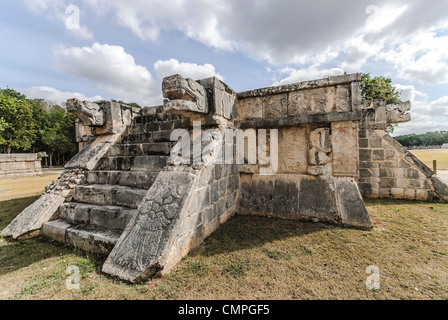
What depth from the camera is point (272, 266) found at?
81.5 inches

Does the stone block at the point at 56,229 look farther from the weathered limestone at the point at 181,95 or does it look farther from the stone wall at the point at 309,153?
the stone wall at the point at 309,153

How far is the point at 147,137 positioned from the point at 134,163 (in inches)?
35.2

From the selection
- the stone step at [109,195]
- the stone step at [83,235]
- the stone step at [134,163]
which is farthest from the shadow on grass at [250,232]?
the stone step at [134,163]

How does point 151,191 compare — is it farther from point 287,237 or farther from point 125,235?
point 287,237

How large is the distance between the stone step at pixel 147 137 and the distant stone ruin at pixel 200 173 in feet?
0.10

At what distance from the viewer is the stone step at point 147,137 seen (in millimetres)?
4059

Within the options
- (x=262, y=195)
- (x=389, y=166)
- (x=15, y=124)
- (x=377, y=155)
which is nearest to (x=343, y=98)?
(x=262, y=195)

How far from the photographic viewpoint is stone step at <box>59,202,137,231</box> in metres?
2.71

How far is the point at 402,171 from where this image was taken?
4.91 meters

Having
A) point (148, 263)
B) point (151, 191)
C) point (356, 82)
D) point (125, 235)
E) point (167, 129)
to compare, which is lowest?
point (148, 263)

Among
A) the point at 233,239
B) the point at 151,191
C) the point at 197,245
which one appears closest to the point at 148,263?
the point at 197,245

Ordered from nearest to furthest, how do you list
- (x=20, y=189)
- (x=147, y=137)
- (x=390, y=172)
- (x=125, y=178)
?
(x=125, y=178) → (x=147, y=137) → (x=390, y=172) → (x=20, y=189)

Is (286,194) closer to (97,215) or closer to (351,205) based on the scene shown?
(351,205)
